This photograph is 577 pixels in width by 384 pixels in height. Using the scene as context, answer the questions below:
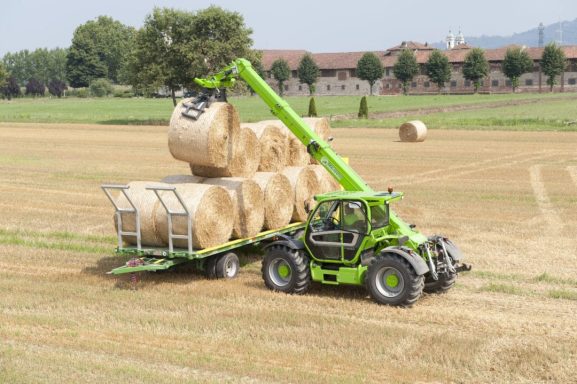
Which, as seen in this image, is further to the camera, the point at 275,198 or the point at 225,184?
the point at 275,198

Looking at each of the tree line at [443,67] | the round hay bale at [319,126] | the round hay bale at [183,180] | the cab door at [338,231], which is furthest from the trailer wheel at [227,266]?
the tree line at [443,67]

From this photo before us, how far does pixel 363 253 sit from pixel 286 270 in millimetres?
1398

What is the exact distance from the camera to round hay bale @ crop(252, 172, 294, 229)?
15.6m

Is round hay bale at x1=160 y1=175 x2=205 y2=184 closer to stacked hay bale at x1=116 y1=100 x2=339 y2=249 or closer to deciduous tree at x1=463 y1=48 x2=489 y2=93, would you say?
stacked hay bale at x1=116 y1=100 x2=339 y2=249

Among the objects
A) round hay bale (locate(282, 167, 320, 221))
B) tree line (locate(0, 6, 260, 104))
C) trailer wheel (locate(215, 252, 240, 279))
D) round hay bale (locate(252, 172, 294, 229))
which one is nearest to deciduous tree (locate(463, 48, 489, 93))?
tree line (locate(0, 6, 260, 104))

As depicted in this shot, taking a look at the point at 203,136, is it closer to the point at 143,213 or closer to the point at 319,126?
the point at 143,213

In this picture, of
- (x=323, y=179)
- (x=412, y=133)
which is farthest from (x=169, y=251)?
(x=412, y=133)

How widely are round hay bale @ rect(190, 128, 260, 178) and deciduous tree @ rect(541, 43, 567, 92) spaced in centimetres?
11826

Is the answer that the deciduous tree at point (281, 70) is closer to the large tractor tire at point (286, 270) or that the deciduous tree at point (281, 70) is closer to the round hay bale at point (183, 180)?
the round hay bale at point (183, 180)

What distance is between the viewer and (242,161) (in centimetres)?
1565

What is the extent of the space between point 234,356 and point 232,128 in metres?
6.05

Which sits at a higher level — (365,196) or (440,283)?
(365,196)

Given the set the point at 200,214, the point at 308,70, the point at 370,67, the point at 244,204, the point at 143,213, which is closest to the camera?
the point at 200,214

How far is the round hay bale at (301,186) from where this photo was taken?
16578 millimetres
